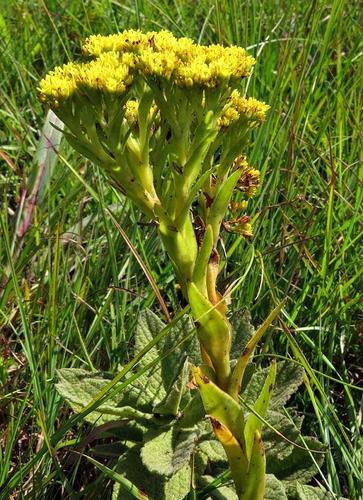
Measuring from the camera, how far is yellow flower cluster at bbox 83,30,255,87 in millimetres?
1197

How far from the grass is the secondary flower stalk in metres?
0.20

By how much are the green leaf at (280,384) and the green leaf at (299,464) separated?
Answer: 0.09 m

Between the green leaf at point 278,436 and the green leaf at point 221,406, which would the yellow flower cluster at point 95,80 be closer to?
the green leaf at point 221,406

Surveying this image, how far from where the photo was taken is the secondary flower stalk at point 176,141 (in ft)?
Answer: 3.98

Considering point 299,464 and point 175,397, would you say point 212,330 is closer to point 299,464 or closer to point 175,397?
point 175,397

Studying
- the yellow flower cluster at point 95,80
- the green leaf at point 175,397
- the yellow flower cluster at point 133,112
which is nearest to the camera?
the yellow flower cluster at point 95,80

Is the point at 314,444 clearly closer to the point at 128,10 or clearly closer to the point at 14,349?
the point at 14,349

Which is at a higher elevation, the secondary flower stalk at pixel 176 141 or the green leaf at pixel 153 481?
the secondary flower stalk at pixel 176 141

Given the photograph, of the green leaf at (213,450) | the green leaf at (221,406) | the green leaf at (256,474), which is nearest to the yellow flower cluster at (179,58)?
the green leaf at (221,406)

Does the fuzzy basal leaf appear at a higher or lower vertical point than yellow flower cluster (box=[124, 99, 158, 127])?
lower

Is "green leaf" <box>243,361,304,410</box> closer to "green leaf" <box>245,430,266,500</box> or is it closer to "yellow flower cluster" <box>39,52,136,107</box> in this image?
"green leaf" <box>245,430,266,500</box>

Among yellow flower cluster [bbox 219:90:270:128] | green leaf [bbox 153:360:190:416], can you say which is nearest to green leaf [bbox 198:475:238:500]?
green leaf [bbox 153:360:190:416]

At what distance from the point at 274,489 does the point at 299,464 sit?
12cm

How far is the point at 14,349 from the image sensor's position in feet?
6.40
